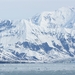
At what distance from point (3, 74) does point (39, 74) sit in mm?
11612

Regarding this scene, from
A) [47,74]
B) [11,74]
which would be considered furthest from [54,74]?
[11,74]

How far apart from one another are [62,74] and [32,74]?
9.93 meters

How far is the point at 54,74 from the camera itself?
160125 millimetres

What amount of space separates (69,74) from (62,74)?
8.18 ft

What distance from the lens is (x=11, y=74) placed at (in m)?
160

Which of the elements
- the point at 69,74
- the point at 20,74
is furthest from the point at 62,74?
the point at 20,74

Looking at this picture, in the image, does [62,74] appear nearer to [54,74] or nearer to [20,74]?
[54,74]

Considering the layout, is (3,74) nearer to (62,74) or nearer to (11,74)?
(11,74)

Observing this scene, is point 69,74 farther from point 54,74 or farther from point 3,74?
point 3,74

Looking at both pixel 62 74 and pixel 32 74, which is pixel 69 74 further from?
pixel 32 74

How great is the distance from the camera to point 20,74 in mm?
159750

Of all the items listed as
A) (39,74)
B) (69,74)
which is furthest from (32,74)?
(69,74)

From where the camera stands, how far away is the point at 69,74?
514 feet

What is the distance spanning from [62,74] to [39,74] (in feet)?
24.8
